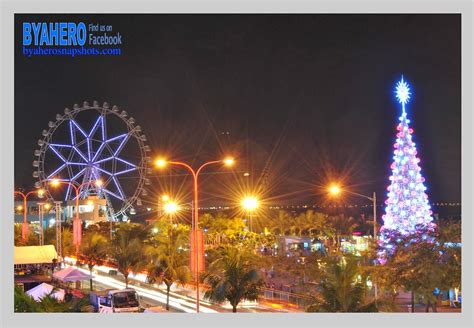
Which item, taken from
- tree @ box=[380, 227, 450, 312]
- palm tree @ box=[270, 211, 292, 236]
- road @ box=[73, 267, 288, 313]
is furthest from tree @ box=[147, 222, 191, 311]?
palm tree @ box=[270, 211, 292, 236]

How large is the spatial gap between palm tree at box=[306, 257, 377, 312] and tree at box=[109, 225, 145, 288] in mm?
9886

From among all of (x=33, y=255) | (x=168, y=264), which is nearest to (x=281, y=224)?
(x=33, y=255)

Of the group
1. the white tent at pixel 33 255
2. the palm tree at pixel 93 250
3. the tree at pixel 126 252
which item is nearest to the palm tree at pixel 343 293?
the tree at pixel 126 252

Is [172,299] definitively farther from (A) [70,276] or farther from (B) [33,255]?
(B) [33,255]

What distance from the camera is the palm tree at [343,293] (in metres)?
10.9

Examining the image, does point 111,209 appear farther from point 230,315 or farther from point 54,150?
point 230,315

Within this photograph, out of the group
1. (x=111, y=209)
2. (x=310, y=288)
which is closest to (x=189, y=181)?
(x=111, y=209)

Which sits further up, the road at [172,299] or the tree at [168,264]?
the tree at [168,264]

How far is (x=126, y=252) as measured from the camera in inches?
803

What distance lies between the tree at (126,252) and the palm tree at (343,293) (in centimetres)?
989

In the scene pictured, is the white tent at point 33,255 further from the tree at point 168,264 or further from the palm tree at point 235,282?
the palm tree at point 235,282

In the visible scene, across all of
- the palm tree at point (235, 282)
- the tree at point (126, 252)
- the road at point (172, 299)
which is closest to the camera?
the palm tree at point (235, 282)

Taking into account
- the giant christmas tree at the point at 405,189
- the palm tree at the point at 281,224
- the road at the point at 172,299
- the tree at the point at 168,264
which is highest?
the giant christmas tree at the point at 405,189

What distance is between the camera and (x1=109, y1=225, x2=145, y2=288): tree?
66.3 ft
